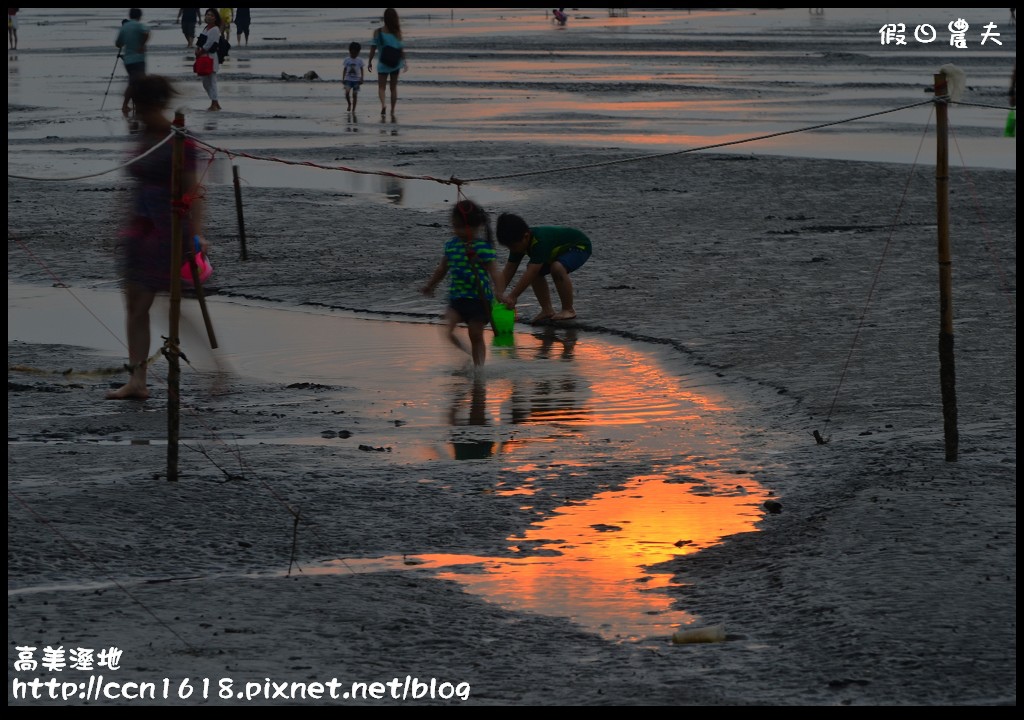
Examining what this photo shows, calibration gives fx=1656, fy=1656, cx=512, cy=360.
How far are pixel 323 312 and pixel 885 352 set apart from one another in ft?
14.4

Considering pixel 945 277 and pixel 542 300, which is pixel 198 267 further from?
pixel 945 277

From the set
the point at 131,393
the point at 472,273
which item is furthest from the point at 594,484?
the point at 131,393

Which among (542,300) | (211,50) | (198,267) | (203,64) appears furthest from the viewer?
(211,50)

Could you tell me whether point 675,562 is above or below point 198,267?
below

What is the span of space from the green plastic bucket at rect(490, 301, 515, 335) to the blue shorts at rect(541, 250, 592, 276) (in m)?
0.92

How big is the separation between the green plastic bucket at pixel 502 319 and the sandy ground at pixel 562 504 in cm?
71

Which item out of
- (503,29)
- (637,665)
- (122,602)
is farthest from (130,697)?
(503,29)

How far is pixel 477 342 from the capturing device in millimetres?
10555

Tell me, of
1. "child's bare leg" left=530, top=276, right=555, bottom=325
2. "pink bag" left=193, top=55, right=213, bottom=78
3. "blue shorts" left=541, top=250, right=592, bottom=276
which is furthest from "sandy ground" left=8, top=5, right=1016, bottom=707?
"pink bag" left=193, top=55, right=213, bottom=78

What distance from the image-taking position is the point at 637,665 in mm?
5512

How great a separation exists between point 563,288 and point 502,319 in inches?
37.2

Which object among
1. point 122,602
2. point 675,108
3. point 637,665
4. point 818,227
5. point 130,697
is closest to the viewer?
point 130,697

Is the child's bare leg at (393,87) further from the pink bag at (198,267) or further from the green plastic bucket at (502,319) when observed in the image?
the pink bag at (198,267)

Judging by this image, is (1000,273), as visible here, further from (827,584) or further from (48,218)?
(48,218)
